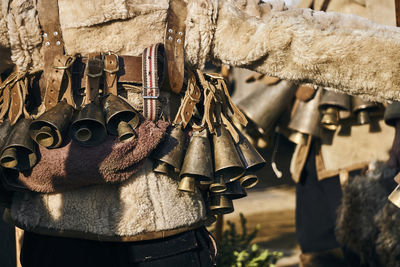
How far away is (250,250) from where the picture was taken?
341 cm

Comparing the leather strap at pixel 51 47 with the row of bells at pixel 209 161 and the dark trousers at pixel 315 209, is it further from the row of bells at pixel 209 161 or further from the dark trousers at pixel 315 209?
the dark trousers at pixel 315 209

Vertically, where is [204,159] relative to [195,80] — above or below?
below

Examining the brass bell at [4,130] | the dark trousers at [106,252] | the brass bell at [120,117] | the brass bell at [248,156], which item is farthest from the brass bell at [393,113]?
the brass bell at [4,130]

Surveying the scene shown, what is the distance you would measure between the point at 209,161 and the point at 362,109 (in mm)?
1801

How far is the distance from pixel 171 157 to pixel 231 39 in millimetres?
349

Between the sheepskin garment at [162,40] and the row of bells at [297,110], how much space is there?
1.61 metres

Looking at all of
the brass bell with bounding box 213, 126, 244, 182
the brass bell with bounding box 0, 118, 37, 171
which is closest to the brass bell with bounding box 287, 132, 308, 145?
the brass bell with bounding box 213, 126, 244, 182

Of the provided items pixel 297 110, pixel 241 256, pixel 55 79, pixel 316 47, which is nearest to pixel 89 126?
pixel 55 79

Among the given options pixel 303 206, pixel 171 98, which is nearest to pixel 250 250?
pixel 303 206

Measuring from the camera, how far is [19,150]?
1409 mm

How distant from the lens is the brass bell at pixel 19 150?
138 centimetres

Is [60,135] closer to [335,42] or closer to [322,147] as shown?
[335,42]

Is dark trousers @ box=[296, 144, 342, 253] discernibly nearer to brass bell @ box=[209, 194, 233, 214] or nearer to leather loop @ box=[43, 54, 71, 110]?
brass bell @ box=[209, 194, 233, 214]

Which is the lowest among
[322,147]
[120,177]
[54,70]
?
[322,147]
